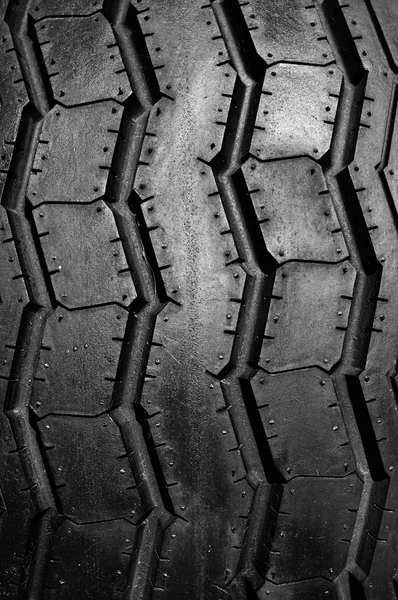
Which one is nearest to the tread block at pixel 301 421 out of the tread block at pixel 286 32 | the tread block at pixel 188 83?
the tread block at pixel 188 83

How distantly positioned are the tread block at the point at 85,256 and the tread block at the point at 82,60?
164 mm

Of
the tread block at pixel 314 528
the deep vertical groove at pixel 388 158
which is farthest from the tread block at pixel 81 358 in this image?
the deep vertical groove at pixel 388 158

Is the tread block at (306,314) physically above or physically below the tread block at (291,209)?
below

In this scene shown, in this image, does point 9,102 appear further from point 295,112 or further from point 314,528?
point 314,528

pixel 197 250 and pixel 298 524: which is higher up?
pixel 197 250

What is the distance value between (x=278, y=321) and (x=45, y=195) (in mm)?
388

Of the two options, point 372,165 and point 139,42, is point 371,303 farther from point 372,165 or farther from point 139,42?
point 139,42

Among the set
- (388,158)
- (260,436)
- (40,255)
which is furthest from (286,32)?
(260,436)

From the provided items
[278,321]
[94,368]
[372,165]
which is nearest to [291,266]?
[278,321]

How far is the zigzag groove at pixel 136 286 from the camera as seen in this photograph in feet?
4.69

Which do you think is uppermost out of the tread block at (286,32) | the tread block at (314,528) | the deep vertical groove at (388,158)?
the tread block at (286,32)

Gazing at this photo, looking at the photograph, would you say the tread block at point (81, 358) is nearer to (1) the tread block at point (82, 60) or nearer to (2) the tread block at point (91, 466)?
(2) the tread block at point (91, 466)

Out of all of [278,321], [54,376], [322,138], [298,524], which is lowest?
[298,524]

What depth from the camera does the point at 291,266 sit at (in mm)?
1406
